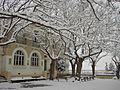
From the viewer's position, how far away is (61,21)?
16.7 metres

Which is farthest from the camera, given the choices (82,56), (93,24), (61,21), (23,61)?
(23,61)

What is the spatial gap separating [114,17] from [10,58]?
16.0 meters

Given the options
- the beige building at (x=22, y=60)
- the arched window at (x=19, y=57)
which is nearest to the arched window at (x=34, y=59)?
the beige building at (x=22, y=60)

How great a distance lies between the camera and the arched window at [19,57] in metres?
37.9

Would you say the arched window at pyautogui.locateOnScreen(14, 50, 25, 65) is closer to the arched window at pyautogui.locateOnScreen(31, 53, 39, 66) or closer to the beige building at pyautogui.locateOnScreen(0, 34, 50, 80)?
the beige building at pyautogui.locateOnScreen(0, 34, 50, 80)

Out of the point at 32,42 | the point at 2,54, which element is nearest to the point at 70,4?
the point at 2,54

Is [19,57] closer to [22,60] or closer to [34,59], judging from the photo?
[22,60]

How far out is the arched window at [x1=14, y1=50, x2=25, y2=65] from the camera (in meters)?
37.9

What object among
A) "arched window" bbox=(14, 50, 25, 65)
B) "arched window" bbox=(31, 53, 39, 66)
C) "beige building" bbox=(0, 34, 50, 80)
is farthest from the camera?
"arched window" bbox=(31, 53, 39, 66)

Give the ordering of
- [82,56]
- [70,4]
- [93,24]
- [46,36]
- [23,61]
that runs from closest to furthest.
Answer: [70,4] → [93,24] → [46,36] → [82,56] → [23,61]

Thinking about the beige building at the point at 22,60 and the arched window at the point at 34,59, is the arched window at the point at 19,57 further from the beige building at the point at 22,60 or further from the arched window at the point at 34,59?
the arched window at the point at 34,59

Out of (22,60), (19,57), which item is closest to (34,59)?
(22,60)

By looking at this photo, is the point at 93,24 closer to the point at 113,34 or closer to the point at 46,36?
the point at 113,34

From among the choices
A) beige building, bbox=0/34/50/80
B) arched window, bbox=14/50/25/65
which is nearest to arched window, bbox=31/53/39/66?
beige building, bbox=0/34/50/80
